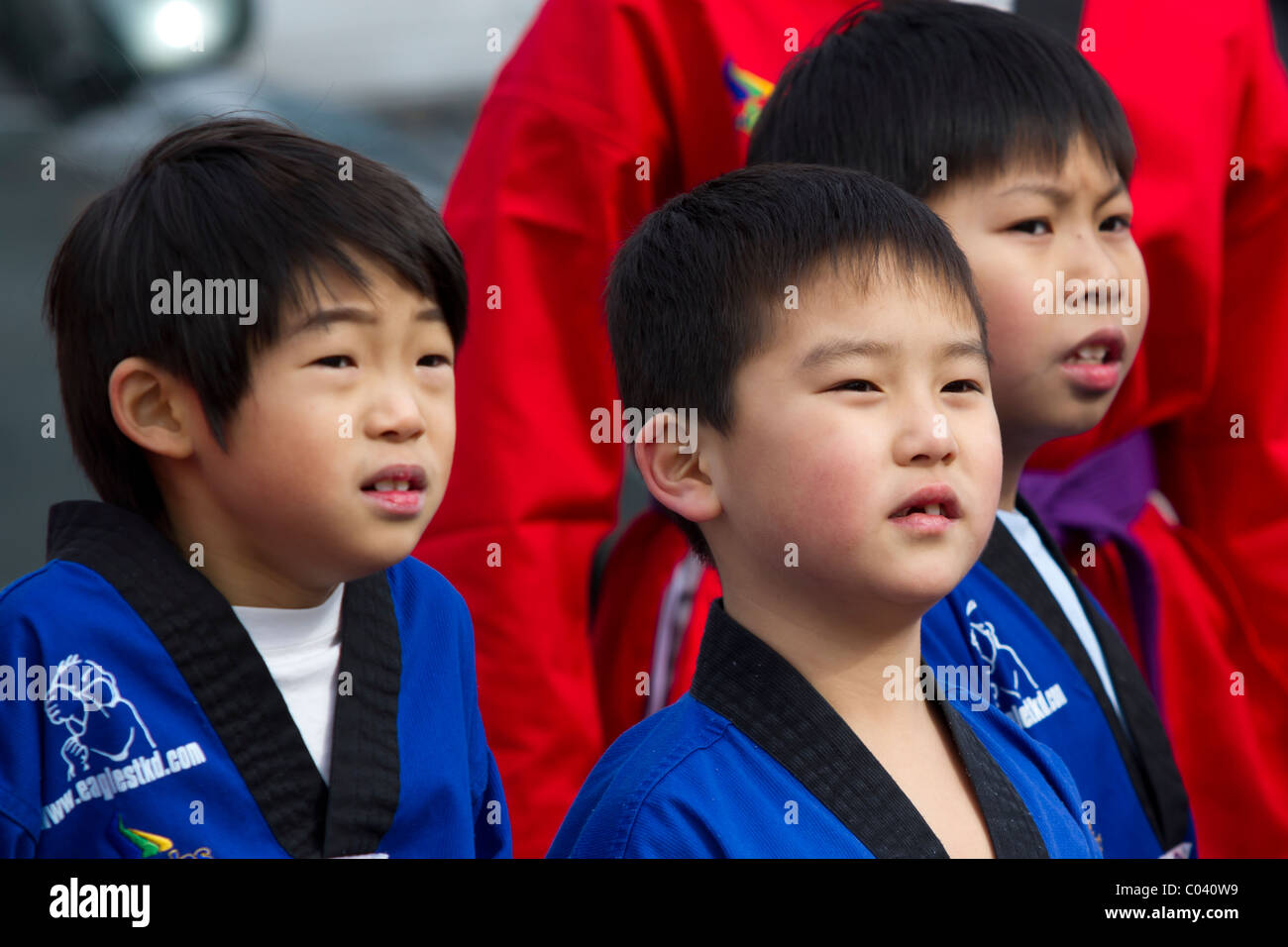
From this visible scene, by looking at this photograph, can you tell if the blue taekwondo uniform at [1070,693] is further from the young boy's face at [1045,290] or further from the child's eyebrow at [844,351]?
the child's eyebrow at [844,351]

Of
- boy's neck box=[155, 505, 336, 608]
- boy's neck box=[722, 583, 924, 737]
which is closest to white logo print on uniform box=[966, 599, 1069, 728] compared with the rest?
boy's neck box=[722, 583, 924, 737]

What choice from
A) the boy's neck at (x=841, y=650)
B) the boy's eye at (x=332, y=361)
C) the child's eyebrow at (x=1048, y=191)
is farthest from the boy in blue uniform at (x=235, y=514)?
the child's eyebrow at (x=1048, y=191)

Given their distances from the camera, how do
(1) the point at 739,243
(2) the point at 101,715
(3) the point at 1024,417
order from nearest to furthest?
(2) the point at 101,715, (1) the point at 739,243, (3) the point at 1024,417

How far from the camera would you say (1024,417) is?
124 centimetres

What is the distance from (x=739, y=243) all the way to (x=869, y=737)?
0.35 m

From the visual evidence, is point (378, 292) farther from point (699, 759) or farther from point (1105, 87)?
point (1105, 87)

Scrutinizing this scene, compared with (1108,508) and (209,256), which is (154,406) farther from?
(1108,508)

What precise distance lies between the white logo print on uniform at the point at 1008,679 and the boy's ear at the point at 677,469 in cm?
31

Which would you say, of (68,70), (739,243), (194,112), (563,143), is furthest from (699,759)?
(68,70)

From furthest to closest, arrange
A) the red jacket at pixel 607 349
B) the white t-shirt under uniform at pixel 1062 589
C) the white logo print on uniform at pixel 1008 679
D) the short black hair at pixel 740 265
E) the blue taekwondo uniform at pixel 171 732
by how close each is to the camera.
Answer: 1. the red jacket at pixel 607 349
2. the white t-shirt under uniform at pixel 1062 589
3. the white logo print on uniform at pixel 1008 679
4. the short black hair at pixel 740 265
5. the blue taekwondo uniform at pixel 171 732

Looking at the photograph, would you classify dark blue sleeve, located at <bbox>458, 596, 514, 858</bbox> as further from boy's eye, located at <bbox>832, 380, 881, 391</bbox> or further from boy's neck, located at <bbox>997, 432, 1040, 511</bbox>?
boy's neck, located at <bbox>997, 432, 1040, 511</bbox>

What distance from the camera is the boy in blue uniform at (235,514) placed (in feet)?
2.91

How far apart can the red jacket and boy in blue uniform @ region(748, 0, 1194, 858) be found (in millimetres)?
208

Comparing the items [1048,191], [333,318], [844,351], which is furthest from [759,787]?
[1048,191]
